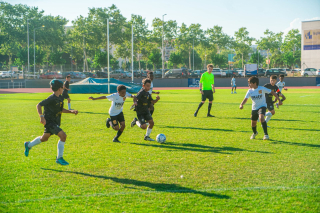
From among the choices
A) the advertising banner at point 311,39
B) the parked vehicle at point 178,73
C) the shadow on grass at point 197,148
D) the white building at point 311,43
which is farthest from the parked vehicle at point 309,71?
the shadow on grass at point 197,148

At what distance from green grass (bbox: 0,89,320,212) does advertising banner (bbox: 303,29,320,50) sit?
63027 mm

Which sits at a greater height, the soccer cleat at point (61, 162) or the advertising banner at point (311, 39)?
the advertising banner at point (311, 39)

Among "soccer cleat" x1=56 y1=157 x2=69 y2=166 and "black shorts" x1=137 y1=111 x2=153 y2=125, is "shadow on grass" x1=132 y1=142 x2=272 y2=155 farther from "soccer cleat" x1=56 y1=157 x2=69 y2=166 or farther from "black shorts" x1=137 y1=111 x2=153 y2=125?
"soccer cleat" x1=56 y1=157 x2=69 y2=166

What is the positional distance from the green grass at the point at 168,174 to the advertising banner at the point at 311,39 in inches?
2481

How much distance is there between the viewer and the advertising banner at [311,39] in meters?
64.2

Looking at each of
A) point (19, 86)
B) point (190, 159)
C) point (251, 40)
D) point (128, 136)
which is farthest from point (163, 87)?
point (251, 40)

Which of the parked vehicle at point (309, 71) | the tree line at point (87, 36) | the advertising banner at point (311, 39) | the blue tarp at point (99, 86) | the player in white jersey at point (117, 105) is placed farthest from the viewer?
the tree line at point (87, 36)

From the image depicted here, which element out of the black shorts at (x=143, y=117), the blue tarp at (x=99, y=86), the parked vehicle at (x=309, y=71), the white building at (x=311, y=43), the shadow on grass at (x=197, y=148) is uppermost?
the white building at (x=311, y=43)

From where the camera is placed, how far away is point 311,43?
2559 inches

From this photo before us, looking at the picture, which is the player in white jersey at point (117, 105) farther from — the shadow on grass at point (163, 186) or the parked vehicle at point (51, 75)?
Result: the parked vehicle at point (51, 75)

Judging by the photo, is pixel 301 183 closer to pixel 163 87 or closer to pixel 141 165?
pixel 141 165

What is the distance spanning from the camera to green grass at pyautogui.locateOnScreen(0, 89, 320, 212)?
414cm

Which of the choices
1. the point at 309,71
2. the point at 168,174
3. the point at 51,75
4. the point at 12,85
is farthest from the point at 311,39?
the point at 168,174

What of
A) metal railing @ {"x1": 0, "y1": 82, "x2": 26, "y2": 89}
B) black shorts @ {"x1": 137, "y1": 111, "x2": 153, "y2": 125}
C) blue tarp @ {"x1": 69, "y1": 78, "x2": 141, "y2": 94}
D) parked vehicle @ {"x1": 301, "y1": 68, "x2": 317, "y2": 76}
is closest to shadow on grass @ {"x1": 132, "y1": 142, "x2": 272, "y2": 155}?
black shorts @ {"x1": 137, "y1": 111, "x2": 153, "y2": 125}
